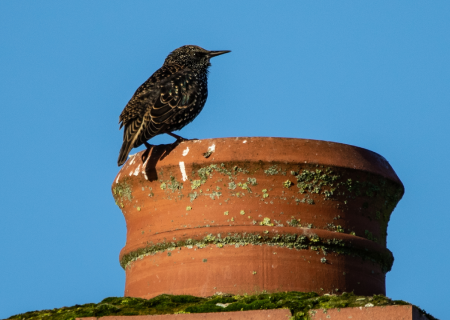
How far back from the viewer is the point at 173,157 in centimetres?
341

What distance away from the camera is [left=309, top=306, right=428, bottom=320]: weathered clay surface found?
226 centimetres

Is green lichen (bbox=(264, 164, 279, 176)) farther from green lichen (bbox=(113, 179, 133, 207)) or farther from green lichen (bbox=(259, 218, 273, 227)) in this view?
green lichen (bbox=(113, 179, 133, 207))

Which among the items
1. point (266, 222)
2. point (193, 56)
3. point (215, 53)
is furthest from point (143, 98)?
point (266, 222)

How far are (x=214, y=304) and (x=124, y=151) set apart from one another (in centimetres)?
214

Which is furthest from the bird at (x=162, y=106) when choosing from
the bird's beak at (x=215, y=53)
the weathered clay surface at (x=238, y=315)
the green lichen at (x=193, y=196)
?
the weathered clay surface at (x=238, y=315)

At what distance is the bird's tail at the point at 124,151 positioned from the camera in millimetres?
4507

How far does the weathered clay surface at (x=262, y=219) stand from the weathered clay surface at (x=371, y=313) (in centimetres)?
76

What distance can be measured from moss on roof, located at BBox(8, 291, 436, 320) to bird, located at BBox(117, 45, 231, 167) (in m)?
1.65

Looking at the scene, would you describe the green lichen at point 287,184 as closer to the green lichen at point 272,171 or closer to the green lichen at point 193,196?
the green lichen at point 272,171

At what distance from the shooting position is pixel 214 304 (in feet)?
8.82

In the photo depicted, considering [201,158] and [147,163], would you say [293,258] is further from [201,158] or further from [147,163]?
[147,163]

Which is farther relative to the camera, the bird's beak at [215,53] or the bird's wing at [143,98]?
the bird's beak at [215,53]

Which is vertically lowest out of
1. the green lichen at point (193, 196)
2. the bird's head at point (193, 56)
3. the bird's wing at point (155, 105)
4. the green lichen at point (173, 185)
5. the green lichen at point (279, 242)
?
the green lichen at point (279, 242)

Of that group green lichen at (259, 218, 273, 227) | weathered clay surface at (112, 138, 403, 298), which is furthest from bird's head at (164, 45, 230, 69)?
green lichen at (259, 218, 273, 227)
